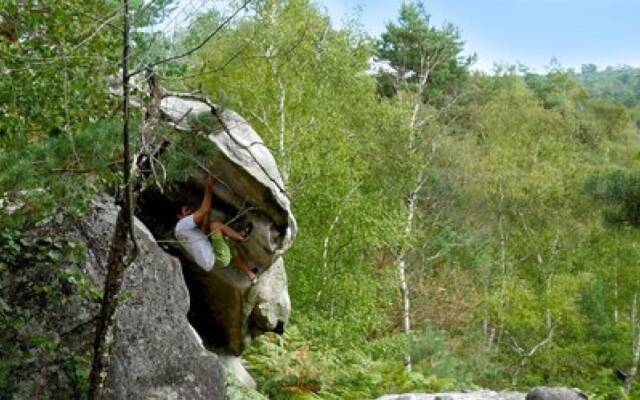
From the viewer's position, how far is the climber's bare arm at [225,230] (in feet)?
27.0

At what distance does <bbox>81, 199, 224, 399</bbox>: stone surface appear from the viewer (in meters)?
6.39

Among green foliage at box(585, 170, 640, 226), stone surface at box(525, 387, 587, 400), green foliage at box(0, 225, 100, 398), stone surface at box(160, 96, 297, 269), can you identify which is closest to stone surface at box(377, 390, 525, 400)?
stone surface at box(525, 387, 587, 400)

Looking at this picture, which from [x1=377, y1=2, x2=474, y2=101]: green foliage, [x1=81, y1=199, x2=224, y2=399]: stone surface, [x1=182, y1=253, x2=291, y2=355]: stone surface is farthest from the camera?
[x1=377, y1=2, x2=474, y2=101]: green foliage

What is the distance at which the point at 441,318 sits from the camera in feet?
70.9

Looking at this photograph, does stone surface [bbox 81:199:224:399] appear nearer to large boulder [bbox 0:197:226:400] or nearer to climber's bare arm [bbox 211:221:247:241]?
large boulder [bbox 0:197:226:400]

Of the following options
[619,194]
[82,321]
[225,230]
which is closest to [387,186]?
[619,194]

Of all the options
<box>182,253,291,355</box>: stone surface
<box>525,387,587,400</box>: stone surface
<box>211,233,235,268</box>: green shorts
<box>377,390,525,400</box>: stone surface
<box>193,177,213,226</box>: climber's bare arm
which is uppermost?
<box>193,177,213,226</box>: climber's bare arm

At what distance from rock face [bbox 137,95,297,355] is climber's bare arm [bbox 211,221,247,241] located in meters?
0.10

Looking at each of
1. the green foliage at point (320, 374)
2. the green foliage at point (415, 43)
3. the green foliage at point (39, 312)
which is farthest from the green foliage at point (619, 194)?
the green foliage at point (415, 43)

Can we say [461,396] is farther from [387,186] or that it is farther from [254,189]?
[387,186]

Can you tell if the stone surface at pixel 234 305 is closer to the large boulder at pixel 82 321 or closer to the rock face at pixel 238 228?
the rock face at pixel 238 228

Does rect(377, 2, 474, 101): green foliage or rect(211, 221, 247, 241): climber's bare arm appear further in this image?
rect(377, 2, 474, 101): green foliage

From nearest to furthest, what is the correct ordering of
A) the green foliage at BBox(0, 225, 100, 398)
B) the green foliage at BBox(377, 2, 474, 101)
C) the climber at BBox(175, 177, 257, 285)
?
the green foliage at BBox(0, 225, 100, 398) < the climber at BBox(175, 177, 257, 285) < the green foliage at BBox(377, 2, 474, 101)

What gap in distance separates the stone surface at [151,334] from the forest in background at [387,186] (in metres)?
0.34
